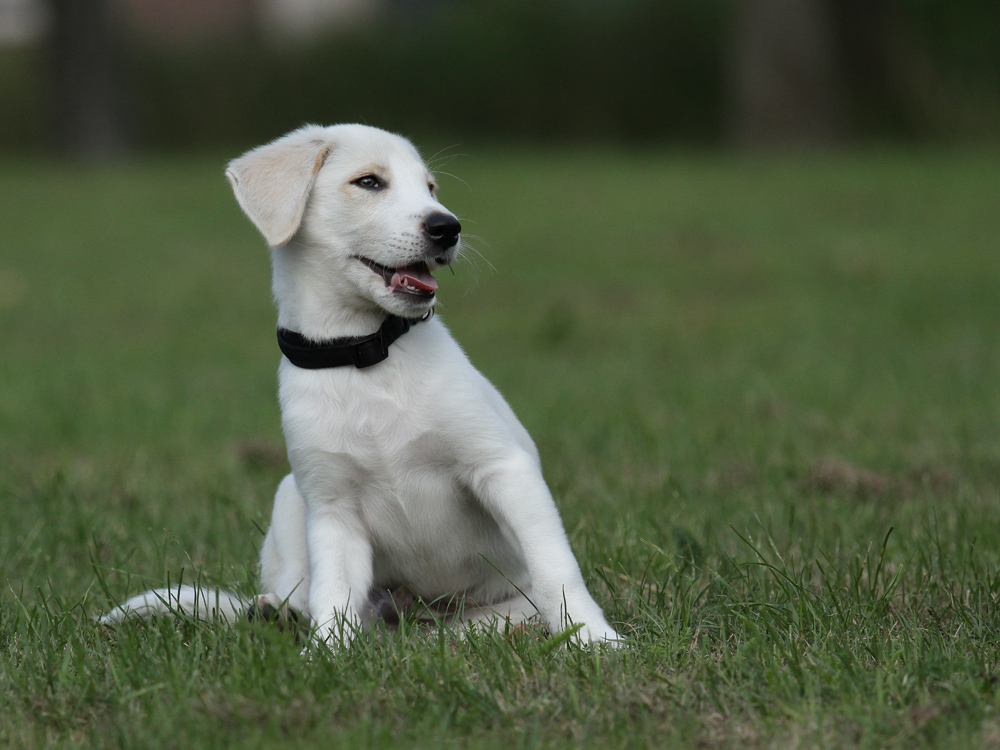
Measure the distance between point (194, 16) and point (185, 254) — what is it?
26.5m

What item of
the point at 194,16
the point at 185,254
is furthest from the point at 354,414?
the point at 194,16

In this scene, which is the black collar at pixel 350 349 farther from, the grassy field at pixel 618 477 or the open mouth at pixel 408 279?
the grassy field at pixel 618 477

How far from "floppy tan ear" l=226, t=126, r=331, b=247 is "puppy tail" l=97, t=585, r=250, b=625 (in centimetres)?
89

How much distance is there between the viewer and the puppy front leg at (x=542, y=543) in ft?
9.08

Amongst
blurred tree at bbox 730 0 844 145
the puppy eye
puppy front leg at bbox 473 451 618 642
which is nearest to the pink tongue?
the puppy eye

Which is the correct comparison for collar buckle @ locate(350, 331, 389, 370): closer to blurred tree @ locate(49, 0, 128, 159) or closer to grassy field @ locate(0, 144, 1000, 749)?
grassy field @ locate(0, 144, 1000, 749)

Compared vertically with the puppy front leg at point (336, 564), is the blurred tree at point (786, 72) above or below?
above

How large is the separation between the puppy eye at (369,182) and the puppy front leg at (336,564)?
81cm

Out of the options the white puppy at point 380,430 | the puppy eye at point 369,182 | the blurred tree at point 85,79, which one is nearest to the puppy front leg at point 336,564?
the white puppy at point 380,430

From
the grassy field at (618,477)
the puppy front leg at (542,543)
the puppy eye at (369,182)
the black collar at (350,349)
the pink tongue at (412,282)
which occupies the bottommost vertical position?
the grassy field at (618,477)

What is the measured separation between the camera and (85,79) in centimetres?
1966

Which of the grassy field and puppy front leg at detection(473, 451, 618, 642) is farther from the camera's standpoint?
puppy front leg at detection(473, 451, 618, 642)

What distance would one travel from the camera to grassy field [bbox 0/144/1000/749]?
236cm

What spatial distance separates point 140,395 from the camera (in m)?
6.34
